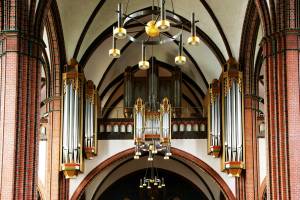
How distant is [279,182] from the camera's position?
17.1 m

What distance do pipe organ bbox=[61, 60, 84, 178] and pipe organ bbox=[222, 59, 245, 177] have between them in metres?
5.76

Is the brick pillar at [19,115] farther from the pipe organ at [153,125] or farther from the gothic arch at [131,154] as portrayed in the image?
the gothic arch at [131,154]

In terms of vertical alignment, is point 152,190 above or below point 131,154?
below

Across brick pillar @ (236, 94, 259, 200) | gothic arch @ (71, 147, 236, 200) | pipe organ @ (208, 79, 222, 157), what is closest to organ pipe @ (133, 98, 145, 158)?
gothic arch @ (71, 147, 236, 200)

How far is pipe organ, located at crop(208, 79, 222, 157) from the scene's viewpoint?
2502 cm

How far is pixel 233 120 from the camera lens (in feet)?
78.0

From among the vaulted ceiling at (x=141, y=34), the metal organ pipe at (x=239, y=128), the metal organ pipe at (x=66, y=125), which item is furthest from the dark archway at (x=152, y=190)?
the metal organ pipe at (x=239, y=128)

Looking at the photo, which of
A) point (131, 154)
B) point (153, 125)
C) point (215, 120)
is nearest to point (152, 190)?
point (131, 154)

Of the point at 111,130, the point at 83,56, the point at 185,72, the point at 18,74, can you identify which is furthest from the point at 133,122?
the point at 18,74

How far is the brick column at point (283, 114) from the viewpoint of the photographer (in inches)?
664

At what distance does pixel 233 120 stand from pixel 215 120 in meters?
1.66

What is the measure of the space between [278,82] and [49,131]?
1049cm

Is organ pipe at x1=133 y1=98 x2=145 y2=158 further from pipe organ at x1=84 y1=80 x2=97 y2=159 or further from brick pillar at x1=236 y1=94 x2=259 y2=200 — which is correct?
brick pillar at x1=236 y1=94 x2=259 y2=200

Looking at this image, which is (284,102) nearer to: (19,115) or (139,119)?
(19,115)
